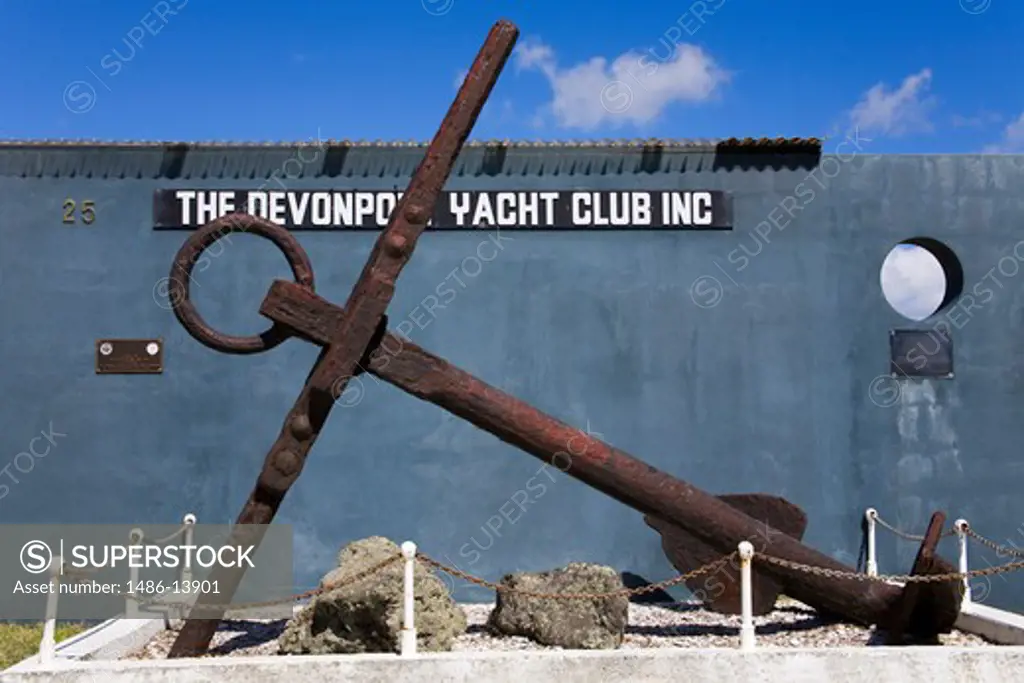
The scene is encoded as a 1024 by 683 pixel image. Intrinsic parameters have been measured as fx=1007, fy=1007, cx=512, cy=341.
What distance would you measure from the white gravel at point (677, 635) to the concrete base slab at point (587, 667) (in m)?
0.73

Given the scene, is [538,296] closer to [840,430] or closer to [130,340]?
[840,430]

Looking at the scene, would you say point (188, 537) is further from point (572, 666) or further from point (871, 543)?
point (871, 543)

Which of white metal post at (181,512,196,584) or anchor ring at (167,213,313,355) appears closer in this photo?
anchor ring at (167,213,313,355)

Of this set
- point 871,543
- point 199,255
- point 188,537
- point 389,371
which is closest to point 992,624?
point 871,543

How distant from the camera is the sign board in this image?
8.78 metres

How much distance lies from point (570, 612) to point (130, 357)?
455 cm

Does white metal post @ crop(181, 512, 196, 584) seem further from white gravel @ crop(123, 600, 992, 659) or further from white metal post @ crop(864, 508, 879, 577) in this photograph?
white metal post @ crop(864, 508, 879, 577)

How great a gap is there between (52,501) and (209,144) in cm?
334

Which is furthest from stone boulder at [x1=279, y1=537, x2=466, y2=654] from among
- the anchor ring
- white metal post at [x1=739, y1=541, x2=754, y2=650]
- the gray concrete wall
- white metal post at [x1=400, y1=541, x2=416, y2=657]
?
the gray concrete wall

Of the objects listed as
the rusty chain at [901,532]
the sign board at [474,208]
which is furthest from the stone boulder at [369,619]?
the rusty chain at [901,532]

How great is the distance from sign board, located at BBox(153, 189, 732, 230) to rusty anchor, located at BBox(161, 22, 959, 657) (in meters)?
3.29

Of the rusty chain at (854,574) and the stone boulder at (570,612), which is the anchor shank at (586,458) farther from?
the stone boulder at (570,612)

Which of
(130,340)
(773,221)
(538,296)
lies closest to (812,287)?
(773,221)

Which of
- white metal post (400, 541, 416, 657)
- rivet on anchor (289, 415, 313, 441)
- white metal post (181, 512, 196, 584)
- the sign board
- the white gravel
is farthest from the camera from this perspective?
the sign board
